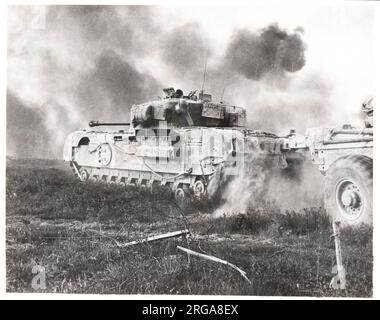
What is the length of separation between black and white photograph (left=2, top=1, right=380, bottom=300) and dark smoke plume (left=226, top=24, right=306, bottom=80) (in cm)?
4

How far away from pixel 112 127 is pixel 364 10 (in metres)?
7.75

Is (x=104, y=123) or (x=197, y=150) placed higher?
(x=104, y=123)

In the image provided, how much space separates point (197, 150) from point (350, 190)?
12.6 feet

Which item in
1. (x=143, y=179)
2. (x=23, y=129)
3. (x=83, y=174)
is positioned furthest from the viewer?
(x=83, y=174)

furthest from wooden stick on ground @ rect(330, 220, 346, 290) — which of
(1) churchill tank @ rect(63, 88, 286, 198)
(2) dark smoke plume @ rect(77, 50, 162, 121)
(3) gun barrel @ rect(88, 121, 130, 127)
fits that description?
(3) gun barrel @ rect(88, 121, 130, 127)

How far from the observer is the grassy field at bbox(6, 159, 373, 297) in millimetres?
6844

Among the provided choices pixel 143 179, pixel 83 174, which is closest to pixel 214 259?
pixel 143 179

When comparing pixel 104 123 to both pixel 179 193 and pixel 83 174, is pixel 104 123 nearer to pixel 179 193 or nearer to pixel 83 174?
pixel 83 174

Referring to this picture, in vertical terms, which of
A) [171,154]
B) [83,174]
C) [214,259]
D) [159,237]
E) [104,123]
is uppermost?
[104,123]

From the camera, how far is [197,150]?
10.7 m

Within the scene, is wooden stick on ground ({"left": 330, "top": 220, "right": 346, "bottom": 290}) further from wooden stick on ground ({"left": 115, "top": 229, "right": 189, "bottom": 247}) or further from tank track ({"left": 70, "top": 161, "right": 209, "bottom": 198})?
tank track ({"left": 70, "top": 161, "right": 209, "bottom": 198})

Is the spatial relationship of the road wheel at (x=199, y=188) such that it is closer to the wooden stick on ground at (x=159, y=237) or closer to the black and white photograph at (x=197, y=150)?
the black and white photograph at (x=197, y=150)

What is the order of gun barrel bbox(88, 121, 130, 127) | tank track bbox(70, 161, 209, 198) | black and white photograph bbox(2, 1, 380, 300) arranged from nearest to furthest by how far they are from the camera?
black and white photograph bbox(2, 1, 380, 300)
tank track bbox(70, 161, 209, 198)
gun barrel bbox(88, 121, 130, 127)

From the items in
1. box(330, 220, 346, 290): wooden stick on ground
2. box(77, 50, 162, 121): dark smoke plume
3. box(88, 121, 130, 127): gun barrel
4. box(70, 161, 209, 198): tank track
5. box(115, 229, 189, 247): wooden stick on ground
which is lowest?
box(330, 220, 346, 290): wooden stick on ground
